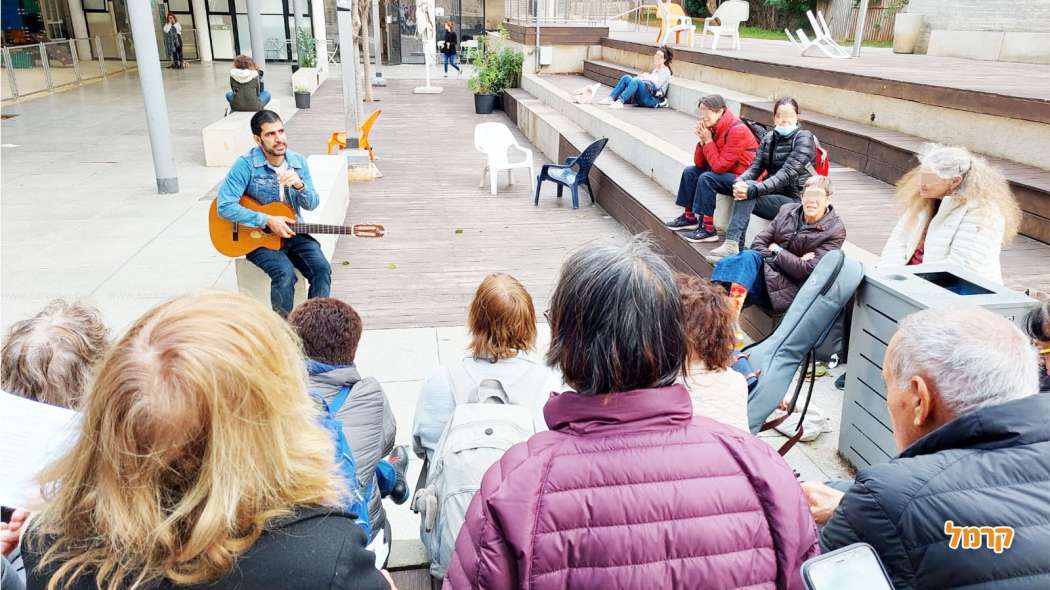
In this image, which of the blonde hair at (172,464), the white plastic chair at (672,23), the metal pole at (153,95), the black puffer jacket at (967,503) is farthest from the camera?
the white plastic chair at (672,23)

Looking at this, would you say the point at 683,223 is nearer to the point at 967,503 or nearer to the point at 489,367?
the point at 489,367

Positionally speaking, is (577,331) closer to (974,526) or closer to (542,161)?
(974,526)

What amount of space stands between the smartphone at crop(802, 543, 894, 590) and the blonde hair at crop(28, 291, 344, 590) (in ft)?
2.87

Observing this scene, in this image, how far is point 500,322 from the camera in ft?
7.95

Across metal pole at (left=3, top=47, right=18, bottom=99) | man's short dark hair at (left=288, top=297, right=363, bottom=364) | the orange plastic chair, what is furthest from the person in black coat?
man's short dark hair at (left=288, top=297, right=363, bottom=364)

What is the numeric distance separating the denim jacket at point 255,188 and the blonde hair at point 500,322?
8.07 ft

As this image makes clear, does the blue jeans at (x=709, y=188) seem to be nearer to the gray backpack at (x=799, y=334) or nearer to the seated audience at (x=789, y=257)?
the seated audience at (x=789, y=257)

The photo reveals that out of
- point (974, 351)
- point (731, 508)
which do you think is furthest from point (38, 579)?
point (974, 351)

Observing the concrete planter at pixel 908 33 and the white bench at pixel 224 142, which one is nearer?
the white bench at pixel 224 142

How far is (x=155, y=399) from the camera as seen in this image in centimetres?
107

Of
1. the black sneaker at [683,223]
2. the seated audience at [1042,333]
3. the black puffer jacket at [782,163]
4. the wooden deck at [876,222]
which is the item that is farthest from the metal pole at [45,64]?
the seated audience at [1042,333]

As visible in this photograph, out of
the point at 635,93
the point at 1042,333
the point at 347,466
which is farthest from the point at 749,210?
the point at 635,93

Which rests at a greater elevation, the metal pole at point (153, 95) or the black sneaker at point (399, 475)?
the metal pole at point (153, 95)

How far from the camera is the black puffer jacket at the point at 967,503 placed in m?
1.33
